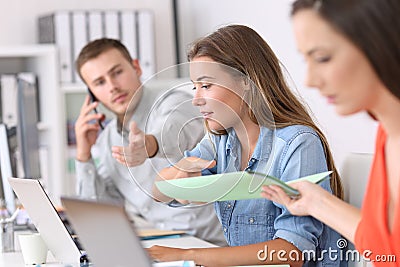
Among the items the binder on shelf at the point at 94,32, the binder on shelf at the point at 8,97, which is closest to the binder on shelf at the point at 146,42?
the binder on shelf at the point at 94,32

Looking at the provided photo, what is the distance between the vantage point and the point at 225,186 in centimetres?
163

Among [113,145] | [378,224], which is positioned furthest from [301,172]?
[113,145]

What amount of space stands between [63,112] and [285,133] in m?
2.48

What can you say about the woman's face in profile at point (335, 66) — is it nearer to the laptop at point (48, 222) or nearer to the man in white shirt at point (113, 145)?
the laptop at point (48, 222)

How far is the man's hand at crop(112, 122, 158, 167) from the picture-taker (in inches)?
81.3

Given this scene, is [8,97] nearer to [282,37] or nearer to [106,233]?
[282,37]

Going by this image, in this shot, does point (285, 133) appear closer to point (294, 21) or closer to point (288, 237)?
point (288, 237)

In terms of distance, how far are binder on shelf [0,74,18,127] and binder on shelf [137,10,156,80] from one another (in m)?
0.68

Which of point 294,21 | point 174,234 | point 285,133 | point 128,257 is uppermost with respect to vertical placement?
point 294,21

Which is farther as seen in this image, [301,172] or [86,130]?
[86,130]

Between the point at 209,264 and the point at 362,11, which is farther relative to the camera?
the point at 209,264

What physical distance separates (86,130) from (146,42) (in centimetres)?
137

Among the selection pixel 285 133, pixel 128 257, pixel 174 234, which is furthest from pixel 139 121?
pixel 128 257

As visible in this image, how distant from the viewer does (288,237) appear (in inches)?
74.2
